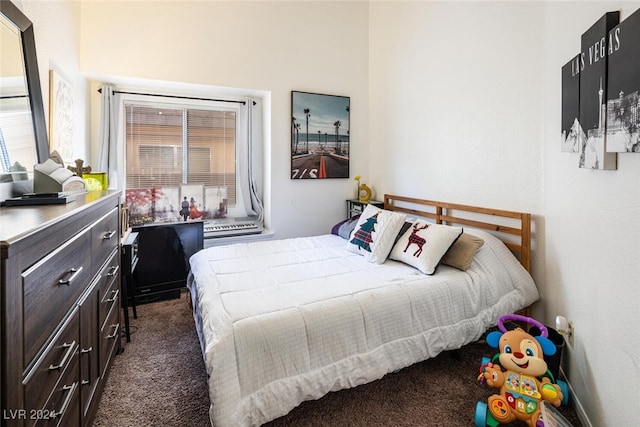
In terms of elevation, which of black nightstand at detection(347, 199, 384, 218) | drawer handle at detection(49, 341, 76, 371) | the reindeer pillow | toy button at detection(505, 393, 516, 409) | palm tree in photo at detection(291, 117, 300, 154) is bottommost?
toy button at detection(505, 393, 516, 409)

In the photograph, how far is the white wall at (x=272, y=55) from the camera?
3125 mm

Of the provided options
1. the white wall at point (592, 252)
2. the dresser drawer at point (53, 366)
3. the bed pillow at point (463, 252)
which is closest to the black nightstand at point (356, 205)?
the bed pillow at point (463, 252)

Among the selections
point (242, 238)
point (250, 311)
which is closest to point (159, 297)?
point (242, 238)

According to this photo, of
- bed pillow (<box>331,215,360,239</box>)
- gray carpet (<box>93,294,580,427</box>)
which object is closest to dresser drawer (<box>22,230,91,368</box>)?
gray carpet (<box>93,294,580,427</box>)

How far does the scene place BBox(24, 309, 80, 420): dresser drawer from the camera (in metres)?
0.87

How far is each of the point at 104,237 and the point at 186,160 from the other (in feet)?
7.45

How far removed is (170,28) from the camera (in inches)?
129

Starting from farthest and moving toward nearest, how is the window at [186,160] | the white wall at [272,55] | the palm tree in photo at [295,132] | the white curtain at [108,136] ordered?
the palm tree in photo at [295,132] → the window at [186,160] → the white curtain at [108,136] → the white wall at [272,55]

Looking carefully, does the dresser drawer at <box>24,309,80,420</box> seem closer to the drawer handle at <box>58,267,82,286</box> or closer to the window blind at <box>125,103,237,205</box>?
the drawer handle at <box>58,267,82,286</box>

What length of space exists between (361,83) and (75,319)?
12.7ft

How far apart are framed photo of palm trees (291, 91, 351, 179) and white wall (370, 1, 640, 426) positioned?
404 millimetres

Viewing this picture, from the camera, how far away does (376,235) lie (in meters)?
2.62

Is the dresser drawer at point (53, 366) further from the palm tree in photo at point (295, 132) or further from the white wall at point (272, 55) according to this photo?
the palm tree in photo at point (295, 132)

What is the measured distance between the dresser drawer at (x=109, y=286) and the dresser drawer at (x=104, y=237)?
0.07 m
